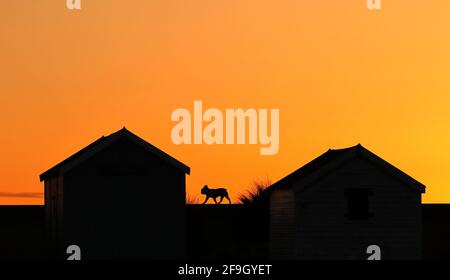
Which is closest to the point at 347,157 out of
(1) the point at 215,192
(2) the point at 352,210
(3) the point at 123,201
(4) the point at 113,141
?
(2) the point at 352,210

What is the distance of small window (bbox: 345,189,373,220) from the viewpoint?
48.9 m

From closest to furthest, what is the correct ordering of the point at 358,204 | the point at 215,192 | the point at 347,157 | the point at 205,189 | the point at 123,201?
1. the point at 347,157
2. the point at 358,204
3. the point at 123,201
4. the point at 215,192
5. the point at 205,189

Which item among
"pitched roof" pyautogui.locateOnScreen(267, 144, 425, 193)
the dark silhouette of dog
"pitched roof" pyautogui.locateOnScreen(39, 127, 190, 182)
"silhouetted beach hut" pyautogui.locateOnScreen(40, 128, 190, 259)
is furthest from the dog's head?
"pitched roof" pyautogui.locateOnScreen(39, 127, 190, 182)

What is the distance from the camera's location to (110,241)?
49125 millimetres

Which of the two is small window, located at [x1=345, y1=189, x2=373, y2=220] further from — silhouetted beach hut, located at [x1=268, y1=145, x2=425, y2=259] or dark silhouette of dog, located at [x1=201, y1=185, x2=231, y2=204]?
dark silhouette of dog, located at [x1=201, y1=185, x2=231, y2=204]

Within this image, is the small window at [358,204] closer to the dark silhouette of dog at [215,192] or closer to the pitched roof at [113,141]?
the pitched roof at [113,141]

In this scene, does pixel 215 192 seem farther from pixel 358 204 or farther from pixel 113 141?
pixel 358 204

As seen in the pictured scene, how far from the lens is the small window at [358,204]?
4894 cm

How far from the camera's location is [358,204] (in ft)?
161

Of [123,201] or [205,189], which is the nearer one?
[123,201]

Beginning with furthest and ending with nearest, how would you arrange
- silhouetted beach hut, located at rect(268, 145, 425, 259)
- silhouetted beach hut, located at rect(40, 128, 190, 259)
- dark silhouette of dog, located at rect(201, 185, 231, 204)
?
1. dark silhouette of dog, located at rect(201, 185, 231, 204)
2. silhouetted beach hut, located at rect(40, 128, 190, 259)
3. silhouetted beach hut, located at rect(268, 145, 425, 259)

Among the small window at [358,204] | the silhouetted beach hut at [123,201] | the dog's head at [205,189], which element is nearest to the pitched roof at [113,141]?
the silhouetted beach hut at [123,201]
